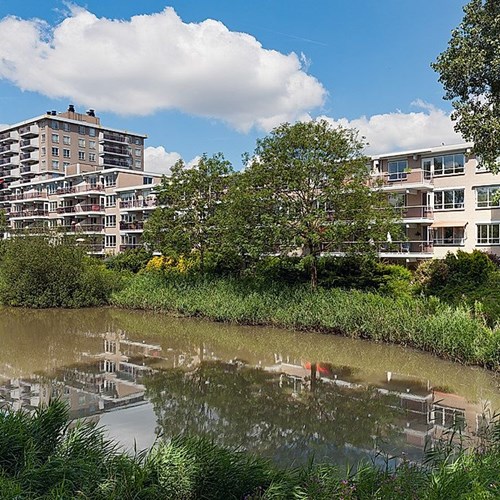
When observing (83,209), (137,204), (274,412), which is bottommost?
(274,412)

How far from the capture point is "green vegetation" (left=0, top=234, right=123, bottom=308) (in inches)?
1177

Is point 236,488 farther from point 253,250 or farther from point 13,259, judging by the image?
point 13,259

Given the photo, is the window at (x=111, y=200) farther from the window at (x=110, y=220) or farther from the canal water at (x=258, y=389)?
the canal water at (x=258, y=389)

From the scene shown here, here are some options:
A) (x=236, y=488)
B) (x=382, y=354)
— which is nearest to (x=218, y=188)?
(x=382, y=354)

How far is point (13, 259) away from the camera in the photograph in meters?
30.3

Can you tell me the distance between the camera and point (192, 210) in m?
29.1

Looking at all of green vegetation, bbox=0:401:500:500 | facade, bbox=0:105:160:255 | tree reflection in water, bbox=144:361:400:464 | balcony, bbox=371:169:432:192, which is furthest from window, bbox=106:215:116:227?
green vegetation, bbox=0:401:500:500

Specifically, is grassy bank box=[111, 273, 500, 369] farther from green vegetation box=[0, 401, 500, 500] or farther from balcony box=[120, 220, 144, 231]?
balcony box=[120, 220, 144, 231]

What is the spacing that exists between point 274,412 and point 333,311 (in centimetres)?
993

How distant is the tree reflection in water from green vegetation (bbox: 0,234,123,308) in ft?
54.5

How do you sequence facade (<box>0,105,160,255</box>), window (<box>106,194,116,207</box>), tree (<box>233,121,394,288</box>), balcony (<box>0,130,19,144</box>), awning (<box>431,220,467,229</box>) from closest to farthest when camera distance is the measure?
tree (<box>233,121,394,288</box>) → awning (<box>431,220,467,229</box>) → facade (<box>0,105,160,255</box>) → window (<box>106,194,116,207</box>) → balcony (<box>0,130,19,144</box>)

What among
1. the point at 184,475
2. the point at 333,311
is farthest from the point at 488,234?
the point at 184,475

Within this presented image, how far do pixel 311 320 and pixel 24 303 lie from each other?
692 inches

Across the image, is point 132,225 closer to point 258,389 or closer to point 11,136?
point 258,389
